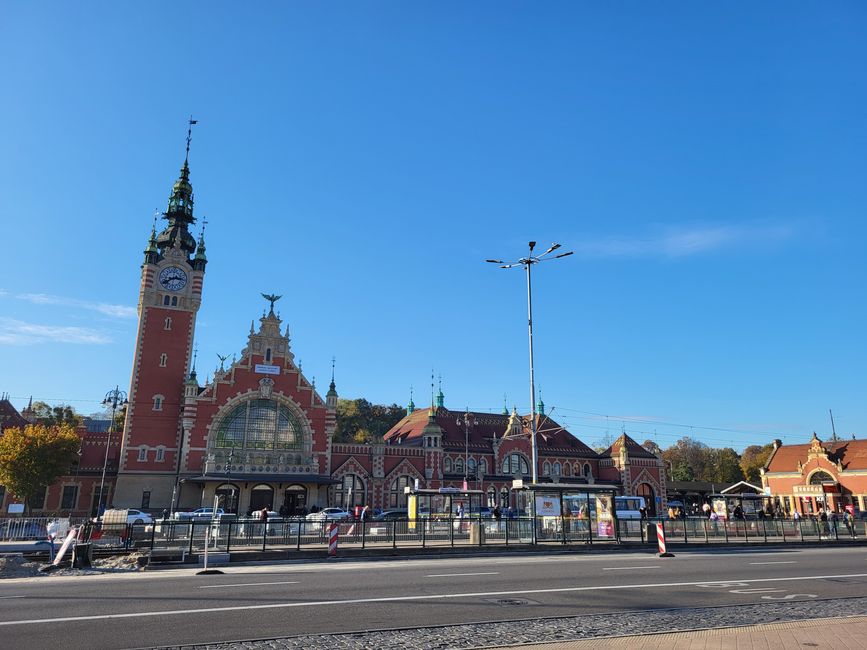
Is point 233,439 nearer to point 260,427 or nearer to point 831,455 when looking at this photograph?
point 260,427

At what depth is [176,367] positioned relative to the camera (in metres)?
63.5

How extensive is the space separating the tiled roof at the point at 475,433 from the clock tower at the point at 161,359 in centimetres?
2309

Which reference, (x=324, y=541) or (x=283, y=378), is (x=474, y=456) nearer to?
(x=283, y=378)

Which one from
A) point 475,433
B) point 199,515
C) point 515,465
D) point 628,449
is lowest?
point 199,515

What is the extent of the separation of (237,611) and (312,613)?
143 cm

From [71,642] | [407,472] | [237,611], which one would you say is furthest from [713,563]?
[407,472]

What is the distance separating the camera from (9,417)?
65.7m

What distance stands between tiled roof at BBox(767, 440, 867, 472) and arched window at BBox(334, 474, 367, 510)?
5218 cm

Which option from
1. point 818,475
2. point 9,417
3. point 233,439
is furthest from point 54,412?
point 818,475

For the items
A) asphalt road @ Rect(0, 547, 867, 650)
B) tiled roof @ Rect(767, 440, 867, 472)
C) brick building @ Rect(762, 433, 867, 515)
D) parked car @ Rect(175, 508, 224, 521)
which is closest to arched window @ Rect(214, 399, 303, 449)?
parked car @ Rect(175, 508, 224, 521)

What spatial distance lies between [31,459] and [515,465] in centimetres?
4794

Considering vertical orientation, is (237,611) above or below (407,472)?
below

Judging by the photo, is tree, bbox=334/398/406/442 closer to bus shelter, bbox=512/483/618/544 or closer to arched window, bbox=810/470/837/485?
arched window, bbox=810/470/837/485

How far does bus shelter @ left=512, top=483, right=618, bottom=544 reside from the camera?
1172 inches
